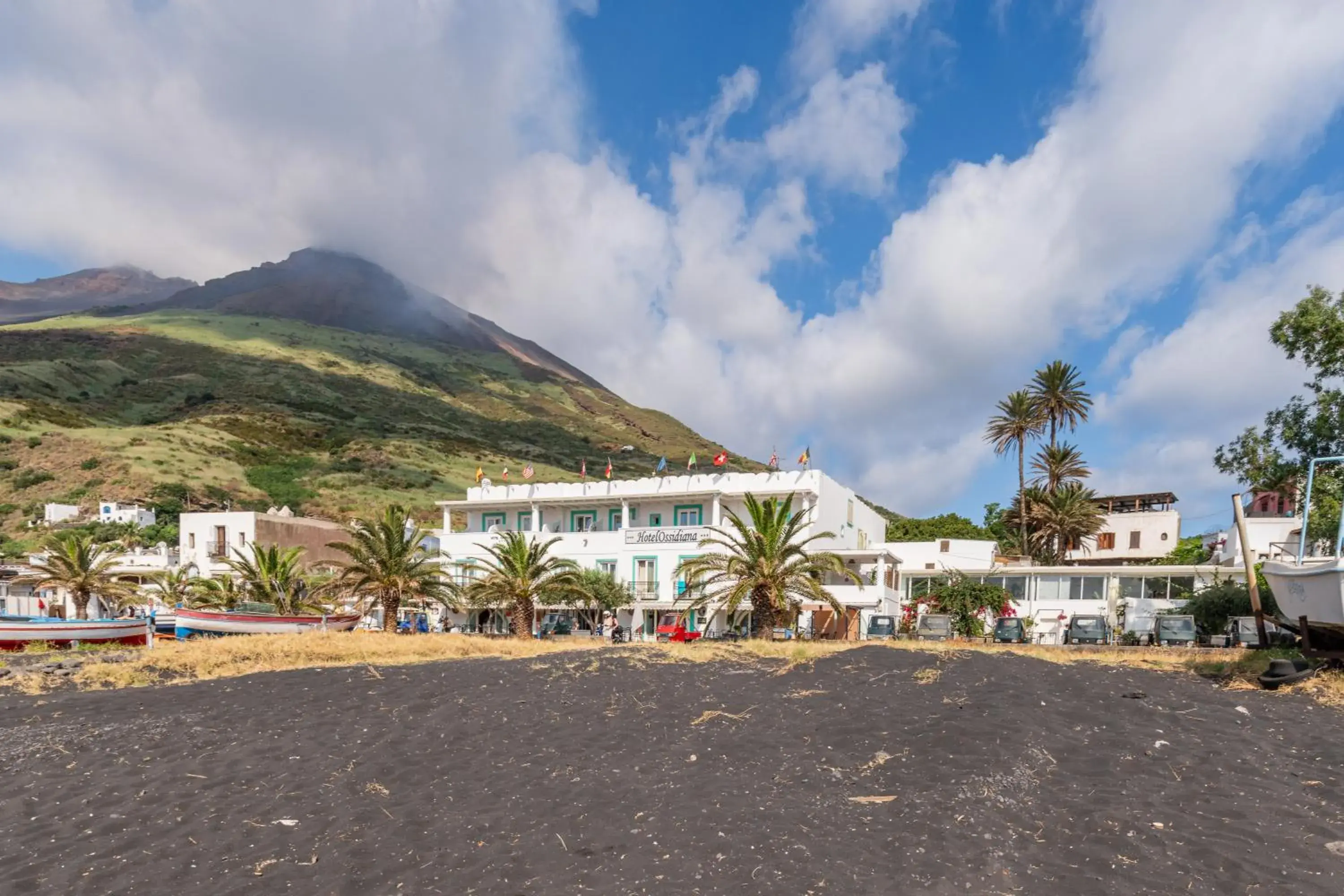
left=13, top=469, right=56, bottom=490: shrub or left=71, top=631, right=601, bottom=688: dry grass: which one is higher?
left=13, top=469, right=56, bottom=490: shrub

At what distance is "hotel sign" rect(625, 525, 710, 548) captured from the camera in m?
46.1

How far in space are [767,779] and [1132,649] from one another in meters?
22.5

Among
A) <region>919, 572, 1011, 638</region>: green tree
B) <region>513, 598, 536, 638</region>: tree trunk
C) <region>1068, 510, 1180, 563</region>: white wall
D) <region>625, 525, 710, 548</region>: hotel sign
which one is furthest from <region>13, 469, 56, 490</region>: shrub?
<region>1068, 510, 1180, 563</region>: white wall

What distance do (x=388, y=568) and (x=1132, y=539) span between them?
69.8 meters

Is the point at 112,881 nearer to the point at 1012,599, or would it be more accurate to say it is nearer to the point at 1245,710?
the point at 1245,710

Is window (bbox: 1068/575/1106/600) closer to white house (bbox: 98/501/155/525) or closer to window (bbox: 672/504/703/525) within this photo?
window (bbox: 672/504/703/525)

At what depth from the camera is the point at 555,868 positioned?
32.8 feet

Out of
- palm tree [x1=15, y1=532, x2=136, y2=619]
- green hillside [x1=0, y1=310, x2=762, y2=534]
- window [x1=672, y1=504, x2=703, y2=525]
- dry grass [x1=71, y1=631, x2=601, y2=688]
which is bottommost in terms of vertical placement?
dry grass [x1=71, y1=631, x2=601, y2=688]

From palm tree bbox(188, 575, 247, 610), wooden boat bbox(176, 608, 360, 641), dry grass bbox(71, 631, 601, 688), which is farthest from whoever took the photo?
palm tree bbox(188, 575, 247, 610)

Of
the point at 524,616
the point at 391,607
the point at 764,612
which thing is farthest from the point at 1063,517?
the point at 391,607

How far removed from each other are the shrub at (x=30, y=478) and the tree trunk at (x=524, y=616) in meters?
78.4

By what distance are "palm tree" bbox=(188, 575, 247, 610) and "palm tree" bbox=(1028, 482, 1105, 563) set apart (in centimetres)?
5666

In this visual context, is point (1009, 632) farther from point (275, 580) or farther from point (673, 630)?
point (275, 580)

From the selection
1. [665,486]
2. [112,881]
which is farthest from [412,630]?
[112,881]
